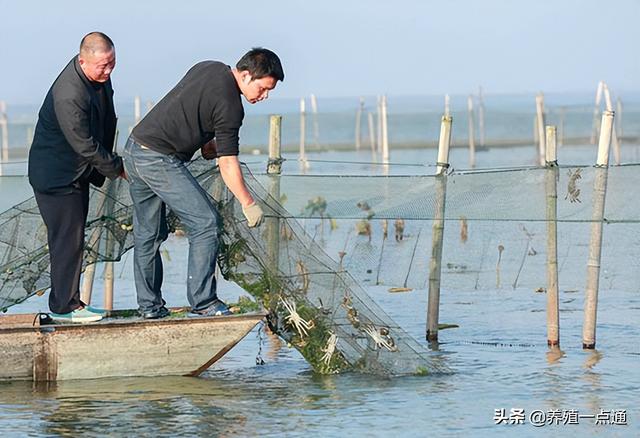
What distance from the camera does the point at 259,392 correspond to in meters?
8.91

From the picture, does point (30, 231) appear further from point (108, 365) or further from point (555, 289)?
point (555, 289)

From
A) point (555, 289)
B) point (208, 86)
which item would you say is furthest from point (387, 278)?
point (208, 86)

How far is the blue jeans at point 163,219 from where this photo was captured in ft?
28.7

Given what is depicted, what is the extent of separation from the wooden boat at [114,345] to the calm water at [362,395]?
11cm

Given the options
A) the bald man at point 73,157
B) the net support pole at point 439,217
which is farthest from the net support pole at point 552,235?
the bald man at point 73,157

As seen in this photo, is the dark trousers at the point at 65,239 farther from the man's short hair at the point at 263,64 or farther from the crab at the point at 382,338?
the crab at the point at 382,338

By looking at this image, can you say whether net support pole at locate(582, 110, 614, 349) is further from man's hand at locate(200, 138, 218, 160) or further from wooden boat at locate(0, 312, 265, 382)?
man's hand at locate(200, 138, 218, 160)

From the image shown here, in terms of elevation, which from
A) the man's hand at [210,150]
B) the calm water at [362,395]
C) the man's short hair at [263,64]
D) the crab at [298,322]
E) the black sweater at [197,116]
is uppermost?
the man's short hair at [263,64]

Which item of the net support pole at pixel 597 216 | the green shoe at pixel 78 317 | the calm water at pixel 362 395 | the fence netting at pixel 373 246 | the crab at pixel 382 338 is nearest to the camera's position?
the calm water at pixel 362 395

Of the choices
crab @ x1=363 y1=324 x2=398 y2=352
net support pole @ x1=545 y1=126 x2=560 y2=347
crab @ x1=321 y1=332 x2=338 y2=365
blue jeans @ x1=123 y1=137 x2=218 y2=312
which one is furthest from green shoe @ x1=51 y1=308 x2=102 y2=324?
net support pole @ x1=545 y1=126 x2=560 y2=347

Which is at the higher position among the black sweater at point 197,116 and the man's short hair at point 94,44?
the man's short hair at point 94,44

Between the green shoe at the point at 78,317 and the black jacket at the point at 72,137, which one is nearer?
the black jacket at the point at 72,137

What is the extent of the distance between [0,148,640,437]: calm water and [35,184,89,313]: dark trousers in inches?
23.5

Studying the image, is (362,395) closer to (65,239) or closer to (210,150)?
(210,150)
